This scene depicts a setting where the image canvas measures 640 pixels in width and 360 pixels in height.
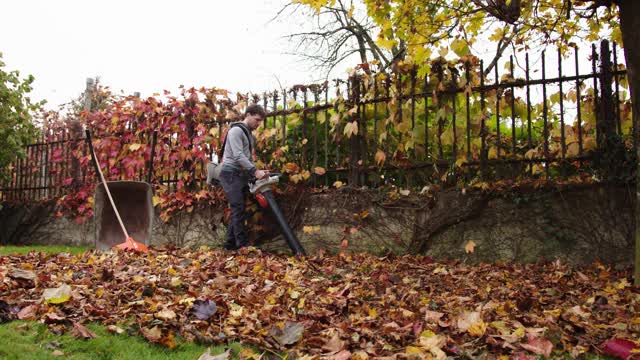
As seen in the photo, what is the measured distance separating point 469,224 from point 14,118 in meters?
7.51

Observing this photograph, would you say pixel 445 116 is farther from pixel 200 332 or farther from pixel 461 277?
pixel 200 332

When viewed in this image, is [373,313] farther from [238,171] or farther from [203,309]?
[238,171]

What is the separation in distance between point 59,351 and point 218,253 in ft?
11.3

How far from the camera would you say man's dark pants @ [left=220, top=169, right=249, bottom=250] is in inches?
238

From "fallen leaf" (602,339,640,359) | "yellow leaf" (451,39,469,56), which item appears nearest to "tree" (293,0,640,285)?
"yellow leaf" (451,39,469,56)

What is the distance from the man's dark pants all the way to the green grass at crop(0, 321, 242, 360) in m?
3.49

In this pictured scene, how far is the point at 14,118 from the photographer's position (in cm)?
896

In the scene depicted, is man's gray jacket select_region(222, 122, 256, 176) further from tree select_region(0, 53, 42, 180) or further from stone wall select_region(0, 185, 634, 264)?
tree select_region(0, 53, 42, 180)

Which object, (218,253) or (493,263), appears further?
(218,253)

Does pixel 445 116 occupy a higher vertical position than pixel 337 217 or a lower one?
higher

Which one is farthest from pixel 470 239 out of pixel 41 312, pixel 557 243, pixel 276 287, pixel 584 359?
pixel 41 312

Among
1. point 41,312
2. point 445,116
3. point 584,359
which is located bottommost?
point 584,359

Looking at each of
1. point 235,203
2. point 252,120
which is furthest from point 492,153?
point 235,203

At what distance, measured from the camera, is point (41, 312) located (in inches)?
106
